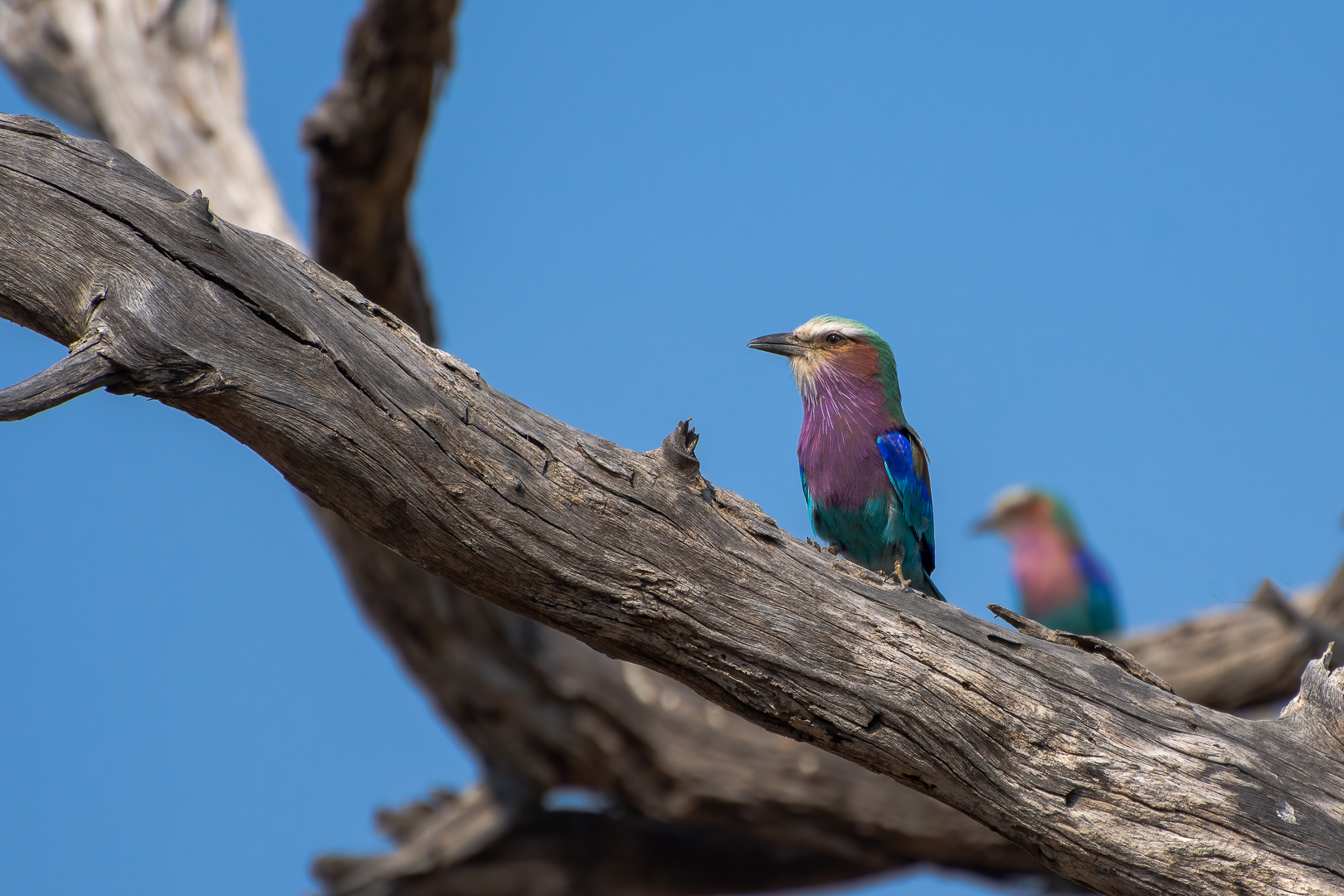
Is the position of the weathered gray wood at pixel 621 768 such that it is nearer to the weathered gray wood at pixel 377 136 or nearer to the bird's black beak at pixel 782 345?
the weathered gray wood at pixel 377 136

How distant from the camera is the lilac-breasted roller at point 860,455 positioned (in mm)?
3820

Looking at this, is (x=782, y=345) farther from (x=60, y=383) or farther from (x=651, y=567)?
(x=60, y=383)

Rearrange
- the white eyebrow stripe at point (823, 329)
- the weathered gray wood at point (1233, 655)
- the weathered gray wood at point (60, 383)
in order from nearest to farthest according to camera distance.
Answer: the weathered gray wood at point (60, 383) < the white eyebrow stripe at point (823, 329) < the weathered gray wood at point (1233, 655)

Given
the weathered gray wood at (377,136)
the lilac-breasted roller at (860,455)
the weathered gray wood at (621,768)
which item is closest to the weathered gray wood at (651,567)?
the lilac-breasted roller at (860,455)

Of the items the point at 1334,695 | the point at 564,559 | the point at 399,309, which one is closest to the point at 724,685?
the point at 564,559

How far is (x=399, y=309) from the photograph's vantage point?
624 cm

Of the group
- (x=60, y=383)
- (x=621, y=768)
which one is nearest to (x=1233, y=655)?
(x=621, y=768)

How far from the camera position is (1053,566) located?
9.06 metres

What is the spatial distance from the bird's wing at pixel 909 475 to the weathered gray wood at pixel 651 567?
0.90m

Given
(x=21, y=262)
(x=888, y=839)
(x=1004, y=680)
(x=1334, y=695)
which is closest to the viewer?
(x=21, y=262)

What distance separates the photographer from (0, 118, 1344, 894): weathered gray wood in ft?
8.21

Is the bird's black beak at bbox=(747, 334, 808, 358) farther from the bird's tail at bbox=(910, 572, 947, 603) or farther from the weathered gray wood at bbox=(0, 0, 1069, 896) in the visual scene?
the weathered gray wood at bbox=(0, 0, 1069, 896)

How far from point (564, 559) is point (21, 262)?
1.30m

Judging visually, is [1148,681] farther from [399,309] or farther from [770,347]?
[399,309]
